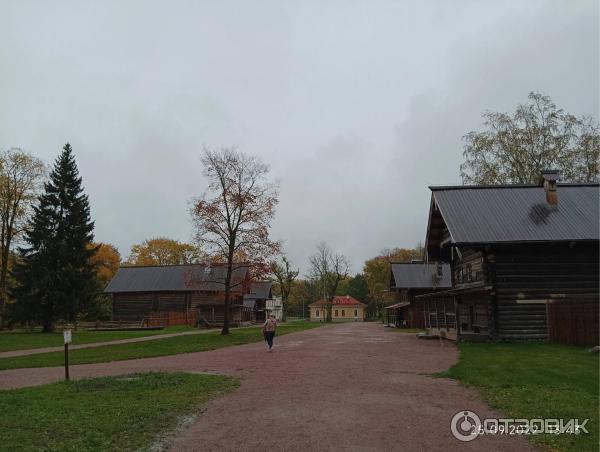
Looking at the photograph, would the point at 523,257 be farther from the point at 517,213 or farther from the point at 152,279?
the point at 152,279

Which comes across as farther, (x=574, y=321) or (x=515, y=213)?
(x=515, y=213)

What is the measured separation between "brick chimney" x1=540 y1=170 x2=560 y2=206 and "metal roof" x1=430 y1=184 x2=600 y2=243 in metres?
0.29

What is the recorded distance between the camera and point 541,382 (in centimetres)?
1208

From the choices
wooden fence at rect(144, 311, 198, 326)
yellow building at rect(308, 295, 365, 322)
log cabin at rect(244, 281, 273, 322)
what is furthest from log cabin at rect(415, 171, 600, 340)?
yellow building at rect(308, 295, 365, 322)

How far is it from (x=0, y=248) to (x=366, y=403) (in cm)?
4769

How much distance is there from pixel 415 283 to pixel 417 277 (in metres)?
1.09

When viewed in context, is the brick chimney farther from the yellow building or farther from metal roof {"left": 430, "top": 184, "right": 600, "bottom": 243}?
the yellow building

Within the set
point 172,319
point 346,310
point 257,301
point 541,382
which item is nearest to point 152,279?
point 172,319

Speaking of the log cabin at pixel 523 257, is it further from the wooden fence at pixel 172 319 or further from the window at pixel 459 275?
the wooden fence at pixel 172 319

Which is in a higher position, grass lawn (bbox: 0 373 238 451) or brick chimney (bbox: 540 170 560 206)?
brick chimney (bbox: 540 170 560 206)

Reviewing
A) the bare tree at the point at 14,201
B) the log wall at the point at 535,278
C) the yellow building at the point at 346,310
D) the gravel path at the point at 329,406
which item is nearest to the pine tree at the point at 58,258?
the bare tree at the point at 14,201

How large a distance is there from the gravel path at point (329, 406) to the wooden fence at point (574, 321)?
5.96m

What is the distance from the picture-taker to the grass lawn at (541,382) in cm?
817

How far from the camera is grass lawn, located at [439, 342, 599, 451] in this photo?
322 inches
